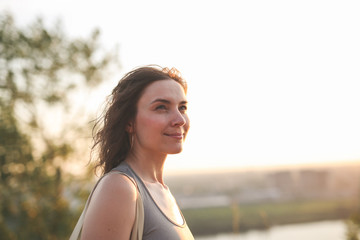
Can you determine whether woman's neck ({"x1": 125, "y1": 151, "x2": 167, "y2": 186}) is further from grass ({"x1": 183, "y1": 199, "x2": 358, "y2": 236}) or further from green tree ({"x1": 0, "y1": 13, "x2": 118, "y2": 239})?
grass ({"x1": 183, "y1": 199, "x2": 358, "y2": 236})

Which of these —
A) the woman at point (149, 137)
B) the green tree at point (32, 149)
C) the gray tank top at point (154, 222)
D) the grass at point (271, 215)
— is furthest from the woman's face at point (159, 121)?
the grass at point (271, 215)

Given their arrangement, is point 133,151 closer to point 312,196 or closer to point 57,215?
point 57,215

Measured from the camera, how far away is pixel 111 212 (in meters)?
1.23

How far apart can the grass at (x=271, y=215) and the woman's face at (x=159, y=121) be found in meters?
29.2

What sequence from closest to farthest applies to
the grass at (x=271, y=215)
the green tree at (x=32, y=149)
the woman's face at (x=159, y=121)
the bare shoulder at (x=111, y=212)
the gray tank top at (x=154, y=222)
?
the bare shoulder at (x=111, y=212), the gray tank top at (x=154, y=222), the woman's face at (x=159, y=121), the green tree at (x=32, y=149), the grass at (x=271, y=215)

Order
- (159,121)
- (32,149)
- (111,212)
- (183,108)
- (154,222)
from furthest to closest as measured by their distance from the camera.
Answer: (32,149) < (183,108) < (159,121) < (154,222) < (111,212)

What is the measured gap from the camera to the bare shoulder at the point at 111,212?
122 centimetres

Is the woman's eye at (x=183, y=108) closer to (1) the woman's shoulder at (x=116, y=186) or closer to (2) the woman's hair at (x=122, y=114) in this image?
(2) the woman's hair at (x=122, y=114)

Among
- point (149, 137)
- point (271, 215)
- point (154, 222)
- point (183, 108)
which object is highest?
point (183, 108)

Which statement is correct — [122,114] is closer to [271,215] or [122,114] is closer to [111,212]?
[111,212]

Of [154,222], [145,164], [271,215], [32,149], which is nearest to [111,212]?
[154,222]

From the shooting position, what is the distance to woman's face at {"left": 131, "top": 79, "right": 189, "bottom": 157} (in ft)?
5.04

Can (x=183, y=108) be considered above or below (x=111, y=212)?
above

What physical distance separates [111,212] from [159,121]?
0.41 meters
